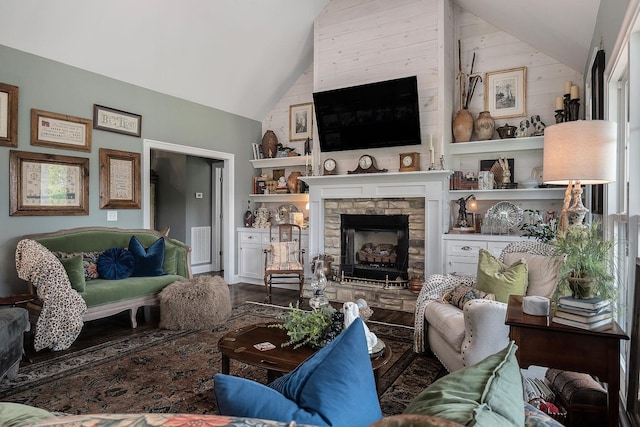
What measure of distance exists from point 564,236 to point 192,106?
487 cm

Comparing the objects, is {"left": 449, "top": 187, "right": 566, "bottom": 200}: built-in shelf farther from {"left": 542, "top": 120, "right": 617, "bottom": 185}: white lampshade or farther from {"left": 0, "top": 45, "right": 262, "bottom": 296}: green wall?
{"left": 0, "top": 45, "right": 262, "bottom": 296}: green wall

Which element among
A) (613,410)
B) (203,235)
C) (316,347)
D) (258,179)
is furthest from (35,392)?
(203,235)

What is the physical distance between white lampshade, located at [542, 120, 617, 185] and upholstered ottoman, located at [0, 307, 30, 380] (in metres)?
3.41

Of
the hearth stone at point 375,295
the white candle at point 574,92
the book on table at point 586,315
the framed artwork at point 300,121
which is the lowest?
the hearth stone at point 375,295

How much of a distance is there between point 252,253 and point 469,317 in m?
4.27

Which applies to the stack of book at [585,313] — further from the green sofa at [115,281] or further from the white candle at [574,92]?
the green sofa at [115,281]

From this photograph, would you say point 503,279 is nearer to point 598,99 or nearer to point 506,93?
point 598,99

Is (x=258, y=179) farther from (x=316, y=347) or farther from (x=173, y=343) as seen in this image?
(x=316, y=347)

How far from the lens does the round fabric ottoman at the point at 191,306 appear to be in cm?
374

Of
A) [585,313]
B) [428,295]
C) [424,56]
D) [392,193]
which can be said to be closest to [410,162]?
[392,193]

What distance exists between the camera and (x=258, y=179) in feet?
20.8

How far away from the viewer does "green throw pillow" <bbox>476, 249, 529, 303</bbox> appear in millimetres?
2547

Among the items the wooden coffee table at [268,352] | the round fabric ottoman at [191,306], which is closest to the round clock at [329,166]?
the round fabric ottoman at [191,306]

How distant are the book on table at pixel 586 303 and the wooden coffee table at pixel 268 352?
2.86ft
